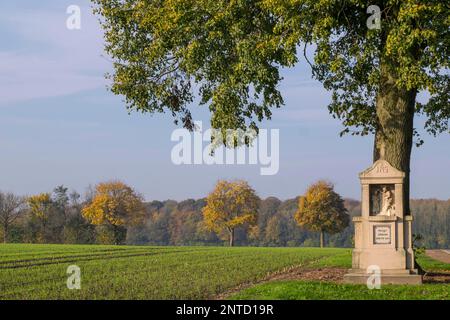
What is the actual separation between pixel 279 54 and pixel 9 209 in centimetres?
8620

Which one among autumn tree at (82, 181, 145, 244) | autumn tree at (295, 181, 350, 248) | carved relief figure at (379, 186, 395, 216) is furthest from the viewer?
autumn tree at (82, 181, 145, 244)

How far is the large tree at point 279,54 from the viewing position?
69.4ft

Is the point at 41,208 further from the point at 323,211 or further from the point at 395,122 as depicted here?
the point at 395,122

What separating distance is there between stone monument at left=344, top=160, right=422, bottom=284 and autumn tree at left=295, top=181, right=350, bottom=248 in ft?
203

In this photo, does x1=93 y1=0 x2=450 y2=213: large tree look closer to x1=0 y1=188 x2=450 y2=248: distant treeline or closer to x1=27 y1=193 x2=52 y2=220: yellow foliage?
x1=0 y1=188 x2=450 y2=248: distant treeline

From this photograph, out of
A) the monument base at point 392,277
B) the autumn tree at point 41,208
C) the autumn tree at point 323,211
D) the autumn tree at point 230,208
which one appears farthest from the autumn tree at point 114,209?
the monument base at point 392,277

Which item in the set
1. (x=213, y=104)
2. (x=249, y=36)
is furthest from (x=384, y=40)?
(x=213, y=104)

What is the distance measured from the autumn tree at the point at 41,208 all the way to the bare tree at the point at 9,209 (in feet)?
10.2

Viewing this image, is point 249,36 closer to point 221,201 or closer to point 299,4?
point 299,4

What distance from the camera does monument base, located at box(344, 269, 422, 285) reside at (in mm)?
21047

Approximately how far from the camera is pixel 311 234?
→ 374 ft

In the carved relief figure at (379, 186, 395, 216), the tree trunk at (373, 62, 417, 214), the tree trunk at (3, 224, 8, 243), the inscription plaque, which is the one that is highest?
the tree trunk at (373, 62, 417, 214)
